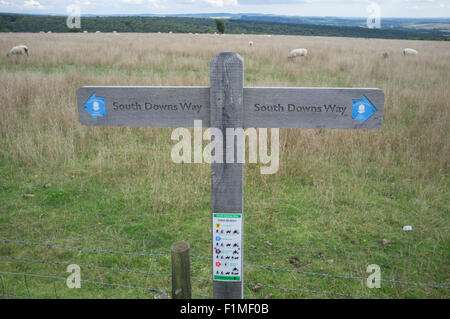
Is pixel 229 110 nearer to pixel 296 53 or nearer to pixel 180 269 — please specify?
pixel 180 269

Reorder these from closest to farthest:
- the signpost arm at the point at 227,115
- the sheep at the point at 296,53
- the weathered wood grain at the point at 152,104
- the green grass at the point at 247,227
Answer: the signpost arm at the point at 227,115, the weathered wood grain at the point at 152,104, the green grass at the point at 247,227, the sheep at the point at 296,53

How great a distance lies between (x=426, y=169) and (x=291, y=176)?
2032mm

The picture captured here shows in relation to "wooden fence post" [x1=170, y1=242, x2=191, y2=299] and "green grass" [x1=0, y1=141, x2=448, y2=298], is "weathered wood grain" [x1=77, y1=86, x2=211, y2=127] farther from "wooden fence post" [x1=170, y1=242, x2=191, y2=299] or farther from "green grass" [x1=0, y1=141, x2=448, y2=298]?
"green grass" [x1=0, y1=141, x2=448, y2=298]

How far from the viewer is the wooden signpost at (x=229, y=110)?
181 centimetres

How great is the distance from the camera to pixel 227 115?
1.83 metres

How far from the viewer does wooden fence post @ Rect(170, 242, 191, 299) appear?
6.27 feet

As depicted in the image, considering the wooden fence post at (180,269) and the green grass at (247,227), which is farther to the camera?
the green grass at (247,227)

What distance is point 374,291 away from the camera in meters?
2.92

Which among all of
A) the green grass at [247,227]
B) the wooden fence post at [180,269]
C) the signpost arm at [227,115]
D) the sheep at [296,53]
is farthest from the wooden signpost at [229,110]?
A: the sheep at [296,53]

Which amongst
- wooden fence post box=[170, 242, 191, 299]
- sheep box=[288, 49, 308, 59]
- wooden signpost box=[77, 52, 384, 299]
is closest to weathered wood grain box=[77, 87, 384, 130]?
wooden signpost box=[77, 52, 384, 299]

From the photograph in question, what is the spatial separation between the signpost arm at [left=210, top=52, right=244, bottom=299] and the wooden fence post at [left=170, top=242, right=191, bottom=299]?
0.99 ft

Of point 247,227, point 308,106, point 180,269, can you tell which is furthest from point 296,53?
point 180,269

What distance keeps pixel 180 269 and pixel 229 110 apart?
3.20 ft

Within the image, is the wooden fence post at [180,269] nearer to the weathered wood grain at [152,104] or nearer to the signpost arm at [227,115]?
the signpost arm at [227,115]
